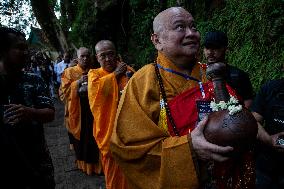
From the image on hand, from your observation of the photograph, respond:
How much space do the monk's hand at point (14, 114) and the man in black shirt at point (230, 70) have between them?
2.02m

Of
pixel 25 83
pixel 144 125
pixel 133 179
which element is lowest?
pixel 133 179

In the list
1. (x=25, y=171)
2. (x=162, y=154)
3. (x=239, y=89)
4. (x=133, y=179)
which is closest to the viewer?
(x=162, y=154)

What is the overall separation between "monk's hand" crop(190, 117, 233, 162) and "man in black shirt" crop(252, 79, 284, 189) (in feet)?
3.02

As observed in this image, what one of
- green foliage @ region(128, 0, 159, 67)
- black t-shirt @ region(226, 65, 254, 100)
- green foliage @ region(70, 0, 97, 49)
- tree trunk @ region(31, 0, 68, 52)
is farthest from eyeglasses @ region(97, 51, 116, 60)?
tree trunk @ region(31, 0, 68, 52)

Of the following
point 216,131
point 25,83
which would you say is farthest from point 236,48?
point 216,131

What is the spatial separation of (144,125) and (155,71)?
427mm

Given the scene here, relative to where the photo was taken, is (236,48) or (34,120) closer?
(34,120)

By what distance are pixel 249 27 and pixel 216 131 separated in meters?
4.71

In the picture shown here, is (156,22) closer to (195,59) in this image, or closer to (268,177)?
(195,59)

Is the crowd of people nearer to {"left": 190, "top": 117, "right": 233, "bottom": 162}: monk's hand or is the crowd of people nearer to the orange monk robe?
{"left": 190, "top": 117, "right": 233, "bottom": 162}: monk's hand

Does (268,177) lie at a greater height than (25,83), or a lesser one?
lesser

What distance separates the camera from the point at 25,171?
8.34 feet

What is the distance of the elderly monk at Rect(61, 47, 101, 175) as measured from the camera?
246 inches

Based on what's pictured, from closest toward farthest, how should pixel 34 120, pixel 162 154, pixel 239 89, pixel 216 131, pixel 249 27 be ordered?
pixel 216 131
pixel 162 154
pixel 34 120
pixel 239 89
pixel 249 27
